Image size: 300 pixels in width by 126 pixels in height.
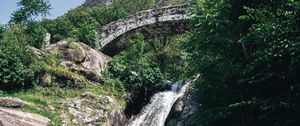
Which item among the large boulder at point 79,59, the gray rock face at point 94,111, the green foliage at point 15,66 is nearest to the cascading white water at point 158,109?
the gray rock face at point 94,111

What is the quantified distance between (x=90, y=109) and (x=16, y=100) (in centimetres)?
291

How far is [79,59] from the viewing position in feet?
70.6

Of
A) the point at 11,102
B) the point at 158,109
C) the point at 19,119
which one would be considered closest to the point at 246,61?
the point at 19,119

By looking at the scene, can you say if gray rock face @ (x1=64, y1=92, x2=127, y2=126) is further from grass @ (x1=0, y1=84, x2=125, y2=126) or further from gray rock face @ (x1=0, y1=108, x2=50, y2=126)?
gray rock face @ (x1=0, y1=108, x2=50, y2=126)

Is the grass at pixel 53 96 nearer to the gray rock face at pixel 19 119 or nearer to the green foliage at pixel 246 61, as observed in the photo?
the gray rock face at pixel 19 119

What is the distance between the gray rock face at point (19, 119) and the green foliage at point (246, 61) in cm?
524

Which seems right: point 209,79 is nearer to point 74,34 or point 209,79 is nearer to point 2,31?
point 2,31

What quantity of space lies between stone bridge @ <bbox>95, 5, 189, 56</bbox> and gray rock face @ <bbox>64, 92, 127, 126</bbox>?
9.36 meters

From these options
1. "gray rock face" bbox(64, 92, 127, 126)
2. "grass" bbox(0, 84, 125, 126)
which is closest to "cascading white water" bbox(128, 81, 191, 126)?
"gray rock face" bbox(64, 92, 127, 126)

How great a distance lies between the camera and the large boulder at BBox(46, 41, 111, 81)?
2017 cm

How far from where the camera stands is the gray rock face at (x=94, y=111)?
16.0 m

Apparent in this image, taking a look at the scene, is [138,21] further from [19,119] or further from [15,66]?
[19,119]

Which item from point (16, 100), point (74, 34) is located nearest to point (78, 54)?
point (74, 34)

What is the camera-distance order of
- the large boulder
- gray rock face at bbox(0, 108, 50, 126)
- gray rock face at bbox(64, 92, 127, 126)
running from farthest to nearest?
the large boulder
gray rock face at bbox(64, 92, 127, 126)
gray rock face at bbox(0, 108, 50, 126)
